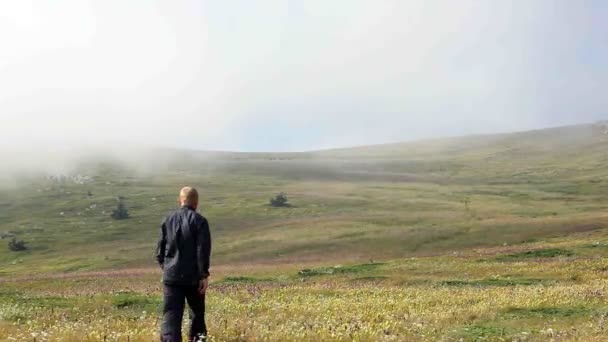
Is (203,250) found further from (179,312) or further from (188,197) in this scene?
(179,312)

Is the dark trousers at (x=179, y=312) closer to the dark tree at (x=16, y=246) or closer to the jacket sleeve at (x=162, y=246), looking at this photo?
the jacket sleeve at (x=162, y=246)

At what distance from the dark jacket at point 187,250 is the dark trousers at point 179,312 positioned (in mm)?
232

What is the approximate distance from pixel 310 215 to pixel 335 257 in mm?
46196

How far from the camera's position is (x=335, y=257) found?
66.8 m

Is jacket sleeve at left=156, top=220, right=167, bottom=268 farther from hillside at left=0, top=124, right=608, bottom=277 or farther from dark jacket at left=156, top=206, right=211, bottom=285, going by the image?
hillside at left=0, top=124, right=608, bottom=277

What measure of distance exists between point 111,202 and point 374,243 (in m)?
90.8

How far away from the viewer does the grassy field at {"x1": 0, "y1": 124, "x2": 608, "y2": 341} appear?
14.6 metres

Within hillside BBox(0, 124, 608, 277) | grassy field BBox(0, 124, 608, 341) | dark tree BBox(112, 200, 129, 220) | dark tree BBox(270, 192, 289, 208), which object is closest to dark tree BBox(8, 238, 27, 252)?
grassy field BBox(0, 124, 608, 341)

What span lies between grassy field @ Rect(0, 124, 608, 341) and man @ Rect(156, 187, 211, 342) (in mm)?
942

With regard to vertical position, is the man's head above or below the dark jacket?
above

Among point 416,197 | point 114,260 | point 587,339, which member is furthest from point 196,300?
point 416,197

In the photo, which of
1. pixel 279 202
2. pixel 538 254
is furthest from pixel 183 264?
pixel 279 202

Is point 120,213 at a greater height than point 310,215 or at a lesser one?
greater

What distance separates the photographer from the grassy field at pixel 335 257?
14.6 meters
